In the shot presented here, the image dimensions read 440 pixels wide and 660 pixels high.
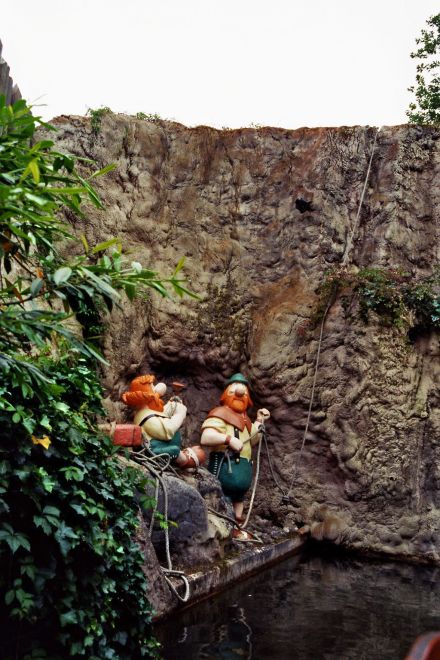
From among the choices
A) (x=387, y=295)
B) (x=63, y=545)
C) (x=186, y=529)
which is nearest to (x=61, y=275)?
(x=63, y=545)

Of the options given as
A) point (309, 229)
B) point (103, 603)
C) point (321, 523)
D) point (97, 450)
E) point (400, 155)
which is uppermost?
point (400, 155)

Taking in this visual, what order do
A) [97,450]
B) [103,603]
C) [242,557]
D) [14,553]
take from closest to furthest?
[14,553]
[103,603]
[97,450]
[242,557]

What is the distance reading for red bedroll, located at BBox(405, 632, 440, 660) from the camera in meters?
1.64

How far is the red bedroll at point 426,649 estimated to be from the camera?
1639mm

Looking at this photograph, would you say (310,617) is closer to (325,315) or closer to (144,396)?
(144,396)

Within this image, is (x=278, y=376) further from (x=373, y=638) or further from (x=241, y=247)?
(x=373, y=638)

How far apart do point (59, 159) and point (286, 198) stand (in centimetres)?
807

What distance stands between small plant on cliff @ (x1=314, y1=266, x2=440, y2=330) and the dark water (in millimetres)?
3491

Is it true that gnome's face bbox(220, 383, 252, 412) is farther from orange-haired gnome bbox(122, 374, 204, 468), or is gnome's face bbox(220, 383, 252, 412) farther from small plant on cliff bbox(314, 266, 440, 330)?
small plant on cliff bbox(314, 266, 440, 330)

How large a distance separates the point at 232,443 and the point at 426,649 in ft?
22.2

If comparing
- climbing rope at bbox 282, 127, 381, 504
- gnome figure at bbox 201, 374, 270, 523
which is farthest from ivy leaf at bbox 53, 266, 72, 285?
climbing rope at bbox 282, 127, 381, 504

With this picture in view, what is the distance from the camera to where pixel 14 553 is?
3746 mm

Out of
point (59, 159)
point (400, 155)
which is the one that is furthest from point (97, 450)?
point (400, 155)

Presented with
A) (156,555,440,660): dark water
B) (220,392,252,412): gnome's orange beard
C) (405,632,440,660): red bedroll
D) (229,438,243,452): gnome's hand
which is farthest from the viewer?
(220,392,252,412): gnome's orange beard
